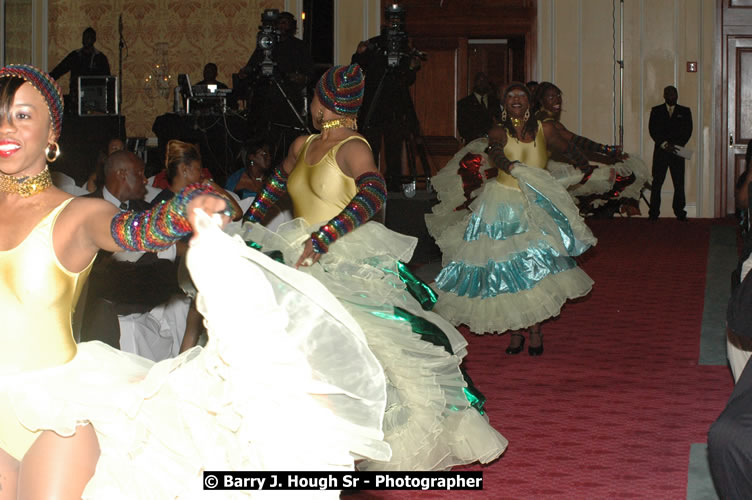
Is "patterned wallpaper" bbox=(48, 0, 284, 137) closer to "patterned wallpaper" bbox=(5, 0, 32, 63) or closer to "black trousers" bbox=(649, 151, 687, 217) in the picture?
"patterned wallpaper" bbox=(5, 0, 32, 63)

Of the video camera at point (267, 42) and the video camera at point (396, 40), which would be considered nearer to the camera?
the video camera at point (396, 40)

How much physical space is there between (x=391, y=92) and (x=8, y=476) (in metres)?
9.01

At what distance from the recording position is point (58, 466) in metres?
2.62

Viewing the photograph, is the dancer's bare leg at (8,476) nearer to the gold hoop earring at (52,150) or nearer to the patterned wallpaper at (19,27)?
the gold hoop earring at (52,150)

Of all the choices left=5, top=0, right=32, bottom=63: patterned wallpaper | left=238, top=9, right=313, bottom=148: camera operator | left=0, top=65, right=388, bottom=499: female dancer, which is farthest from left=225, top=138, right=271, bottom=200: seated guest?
left=5, top=0, right=32, bottom=63: patterned wallpaper

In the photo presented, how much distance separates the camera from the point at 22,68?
9.24 feet

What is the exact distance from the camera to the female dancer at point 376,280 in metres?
4.50

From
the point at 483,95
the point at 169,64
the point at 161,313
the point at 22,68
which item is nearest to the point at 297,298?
the point at 22,68

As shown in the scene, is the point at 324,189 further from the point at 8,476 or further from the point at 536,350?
the point at 536,350

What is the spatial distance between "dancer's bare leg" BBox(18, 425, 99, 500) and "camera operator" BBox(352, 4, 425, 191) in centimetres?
873

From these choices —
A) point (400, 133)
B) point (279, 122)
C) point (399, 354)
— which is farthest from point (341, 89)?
point (400, 133)

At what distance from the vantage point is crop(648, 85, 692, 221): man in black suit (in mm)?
Answer: 15891

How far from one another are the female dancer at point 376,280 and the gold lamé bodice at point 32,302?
1.72 m
